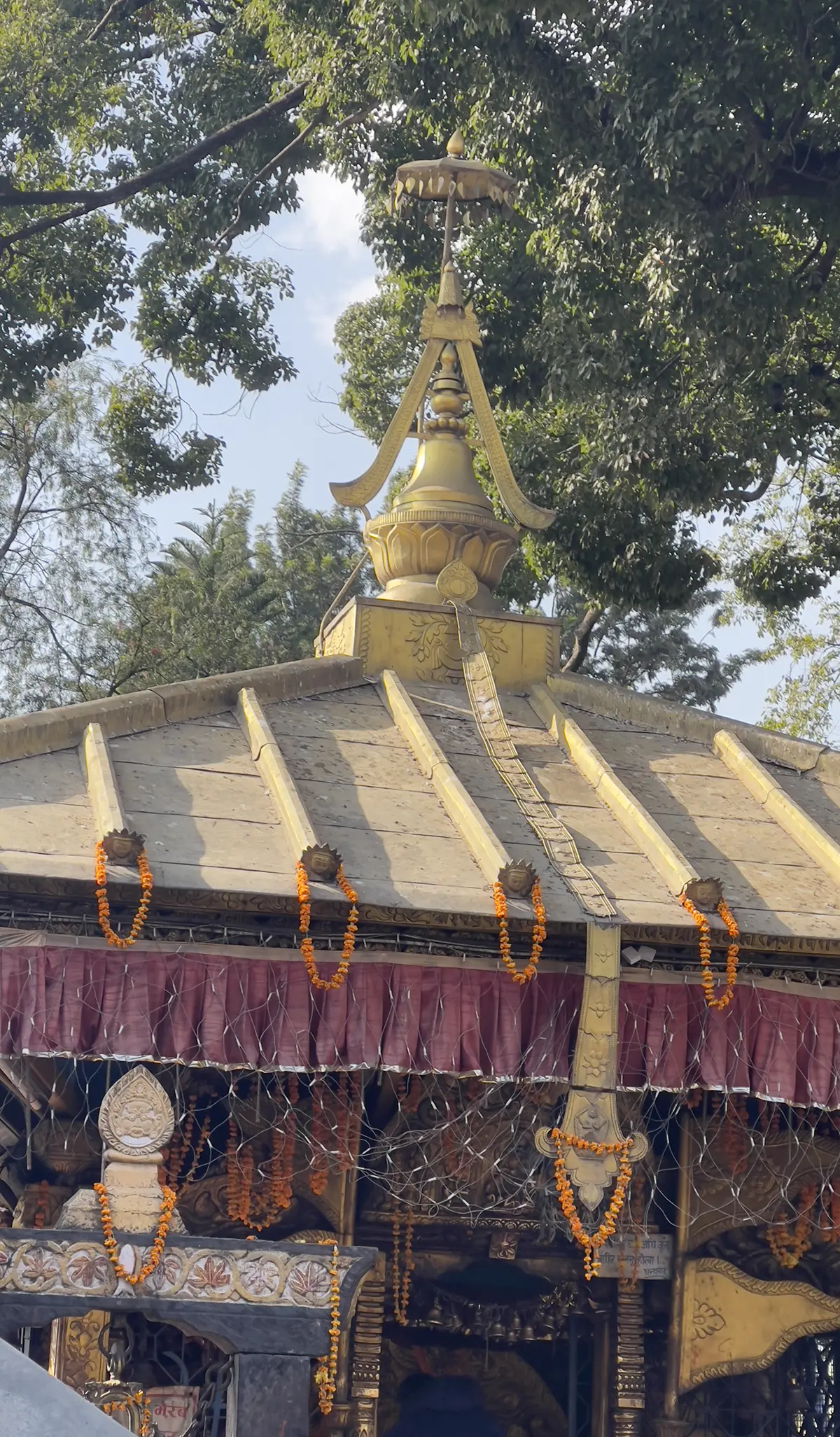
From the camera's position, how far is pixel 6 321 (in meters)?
17.1

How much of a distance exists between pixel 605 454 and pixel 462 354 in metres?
2.86

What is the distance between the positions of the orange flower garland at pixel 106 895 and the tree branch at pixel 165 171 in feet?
37.1

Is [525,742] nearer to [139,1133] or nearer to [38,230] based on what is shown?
[139,1133]

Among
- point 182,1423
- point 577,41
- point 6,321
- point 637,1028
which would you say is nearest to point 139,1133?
point 182,1423

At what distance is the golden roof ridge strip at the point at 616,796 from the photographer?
27.3ft

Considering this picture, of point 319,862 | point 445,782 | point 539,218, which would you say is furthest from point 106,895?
point 539,218

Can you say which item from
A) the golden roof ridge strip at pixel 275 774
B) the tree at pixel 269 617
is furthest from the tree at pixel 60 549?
the golden roof ridge strip at pixel 275 774

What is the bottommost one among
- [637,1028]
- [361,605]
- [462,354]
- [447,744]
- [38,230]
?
[637,1028]

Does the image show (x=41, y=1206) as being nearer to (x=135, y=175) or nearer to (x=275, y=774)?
(x=275, y=774)

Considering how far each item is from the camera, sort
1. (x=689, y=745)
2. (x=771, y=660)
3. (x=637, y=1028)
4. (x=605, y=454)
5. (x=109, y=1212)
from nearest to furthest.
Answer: (x=109, y=1212) < (x=637, y=1028) < (x=689, y=745) < (x=605, y=454) < (x=771, y=660)

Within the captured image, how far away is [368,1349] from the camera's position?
28.2ft

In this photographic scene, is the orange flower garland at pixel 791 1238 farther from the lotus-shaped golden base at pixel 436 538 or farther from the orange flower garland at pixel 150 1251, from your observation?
the lotus-shaped golden base at pixel 436 538

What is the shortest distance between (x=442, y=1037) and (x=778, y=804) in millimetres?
Answer: 2462

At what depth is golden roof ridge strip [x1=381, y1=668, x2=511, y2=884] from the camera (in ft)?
26.6
